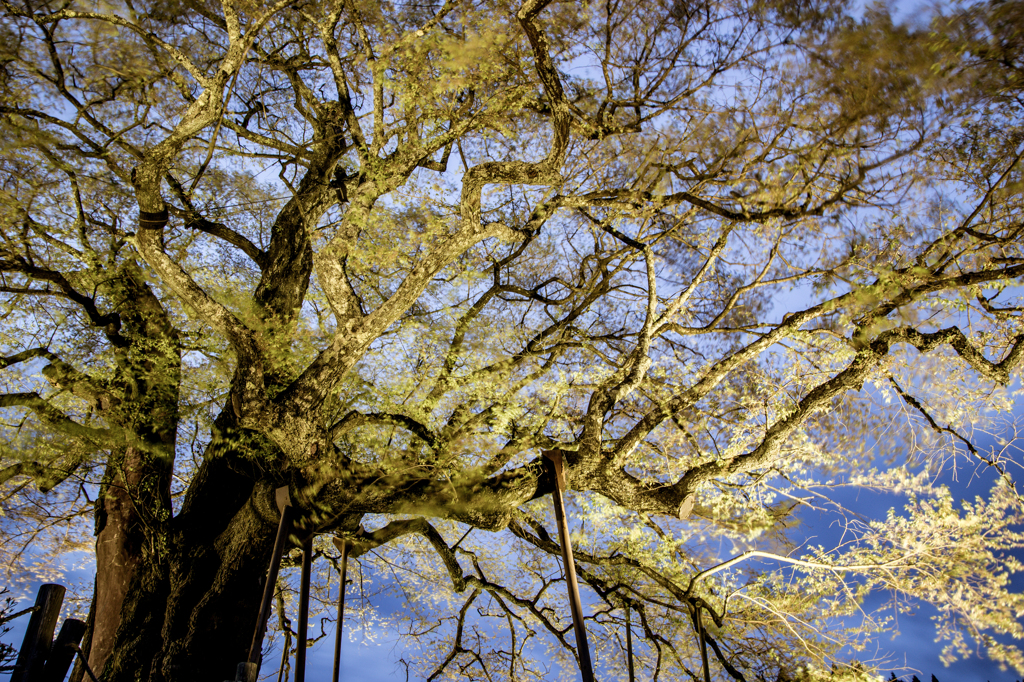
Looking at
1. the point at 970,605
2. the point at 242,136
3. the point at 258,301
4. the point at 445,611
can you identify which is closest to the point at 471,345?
the point at 258,301

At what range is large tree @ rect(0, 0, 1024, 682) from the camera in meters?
3.64

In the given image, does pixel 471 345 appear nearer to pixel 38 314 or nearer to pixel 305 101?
pixel 305 101

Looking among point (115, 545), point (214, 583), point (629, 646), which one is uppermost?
point (115, 545)

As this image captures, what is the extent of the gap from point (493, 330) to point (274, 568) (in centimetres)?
265

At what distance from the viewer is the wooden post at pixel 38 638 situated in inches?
95.0

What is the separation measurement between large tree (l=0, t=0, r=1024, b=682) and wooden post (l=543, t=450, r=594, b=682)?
56 centimetres

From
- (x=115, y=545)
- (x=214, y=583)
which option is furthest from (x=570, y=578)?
(x=115, y=545)

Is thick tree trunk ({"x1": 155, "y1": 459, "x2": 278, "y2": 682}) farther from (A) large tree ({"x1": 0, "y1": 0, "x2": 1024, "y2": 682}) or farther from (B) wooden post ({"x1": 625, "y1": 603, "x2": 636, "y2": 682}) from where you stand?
(B) wooden post ({"x1": 625, "y1": 603, "x2": 636, "y2": 682})

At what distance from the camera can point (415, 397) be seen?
4387 millimetres

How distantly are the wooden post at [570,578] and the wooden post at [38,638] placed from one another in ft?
7.95

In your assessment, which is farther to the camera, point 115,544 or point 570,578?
point 115,544

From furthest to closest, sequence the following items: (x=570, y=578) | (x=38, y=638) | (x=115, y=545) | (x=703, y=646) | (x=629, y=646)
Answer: (x=115, y=545)
(x=629, y=646)
(x=703, y=646)
(x=570, y=578)
(x=38, y=638)

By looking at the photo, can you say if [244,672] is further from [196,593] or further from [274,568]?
[196,593]

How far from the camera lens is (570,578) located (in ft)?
9.68
